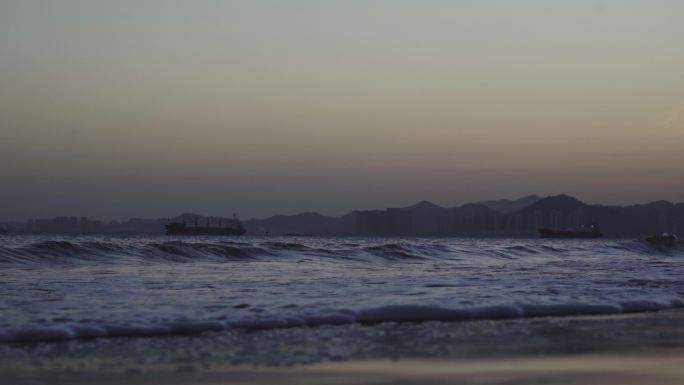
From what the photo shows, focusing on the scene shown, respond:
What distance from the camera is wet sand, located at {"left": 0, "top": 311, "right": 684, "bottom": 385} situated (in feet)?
18.2

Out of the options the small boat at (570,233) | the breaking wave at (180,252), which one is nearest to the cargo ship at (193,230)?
the small boat at (570,233)

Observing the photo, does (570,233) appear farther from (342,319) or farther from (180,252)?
(342,319)

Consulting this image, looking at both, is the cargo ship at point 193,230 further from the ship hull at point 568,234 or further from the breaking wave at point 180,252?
the breaking wave at point 180,252

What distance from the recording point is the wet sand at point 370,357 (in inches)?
218

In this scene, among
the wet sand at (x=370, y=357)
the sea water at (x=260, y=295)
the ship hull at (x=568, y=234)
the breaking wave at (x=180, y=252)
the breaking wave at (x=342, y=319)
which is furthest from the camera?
the ship hull at (x=568, y=234)

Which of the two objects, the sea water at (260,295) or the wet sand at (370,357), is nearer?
the wet sand at (370,357)

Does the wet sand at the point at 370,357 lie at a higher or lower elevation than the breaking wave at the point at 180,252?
lower

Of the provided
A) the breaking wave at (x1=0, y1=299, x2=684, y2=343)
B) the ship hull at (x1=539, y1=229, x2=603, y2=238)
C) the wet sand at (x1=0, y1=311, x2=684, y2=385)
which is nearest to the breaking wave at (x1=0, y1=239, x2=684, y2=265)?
the breaking wave at (x1=0, y1=299, x2=684, y2=343)

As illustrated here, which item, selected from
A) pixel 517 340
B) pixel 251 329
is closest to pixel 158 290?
pixel 251 329

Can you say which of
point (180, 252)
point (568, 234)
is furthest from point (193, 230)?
point (180, 252)

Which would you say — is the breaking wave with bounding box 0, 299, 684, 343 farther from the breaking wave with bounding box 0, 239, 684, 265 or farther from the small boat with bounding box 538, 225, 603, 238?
the small boat with bounding box 538, 225, 603, 238

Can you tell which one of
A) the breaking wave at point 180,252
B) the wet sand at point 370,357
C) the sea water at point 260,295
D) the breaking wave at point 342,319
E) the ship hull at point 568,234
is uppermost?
the ship hull at point 568,234

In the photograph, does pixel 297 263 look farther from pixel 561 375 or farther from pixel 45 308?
→ pixel 561 375

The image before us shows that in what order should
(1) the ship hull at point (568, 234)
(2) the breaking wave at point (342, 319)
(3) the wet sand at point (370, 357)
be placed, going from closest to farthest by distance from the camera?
(3) the wet sand at point (370, 357), (2) the breaking wave at point (342, 319), (1) the ship hull at point (568, 234)
